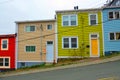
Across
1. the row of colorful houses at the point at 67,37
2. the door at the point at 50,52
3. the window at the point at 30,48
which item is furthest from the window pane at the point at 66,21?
the window at the point at 30,48

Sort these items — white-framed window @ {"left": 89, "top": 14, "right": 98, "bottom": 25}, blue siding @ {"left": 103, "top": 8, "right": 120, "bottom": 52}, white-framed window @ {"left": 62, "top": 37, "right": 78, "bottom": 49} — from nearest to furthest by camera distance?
blue siding @ {"left": 103, "top": 8, "right": 120, "bottom": 52} → white-framed window @ {"left": 89, "top": 14, "right": 98, "bottom": 25} → white-framed window @ {"left": 62, "top": 37, "right": 78, "bottom": 49}

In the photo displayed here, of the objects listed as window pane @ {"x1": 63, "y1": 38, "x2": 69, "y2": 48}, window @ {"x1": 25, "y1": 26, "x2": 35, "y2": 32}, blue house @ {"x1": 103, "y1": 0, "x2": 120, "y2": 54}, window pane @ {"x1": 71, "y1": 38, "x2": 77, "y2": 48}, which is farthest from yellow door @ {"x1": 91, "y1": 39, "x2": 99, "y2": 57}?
window @ {"x1": 25, "y1": 26, "x2": 35, "y2": 32}

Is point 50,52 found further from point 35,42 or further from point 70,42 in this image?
point 70,42

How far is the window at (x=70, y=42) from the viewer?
4003cm

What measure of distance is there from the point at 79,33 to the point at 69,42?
1.77 meters

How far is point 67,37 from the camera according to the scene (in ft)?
132

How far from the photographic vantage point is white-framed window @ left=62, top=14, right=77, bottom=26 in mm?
40188

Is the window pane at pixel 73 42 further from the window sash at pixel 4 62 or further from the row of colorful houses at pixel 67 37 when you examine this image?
the window sash at pixel 4 62

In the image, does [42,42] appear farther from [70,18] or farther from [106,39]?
[106,39]

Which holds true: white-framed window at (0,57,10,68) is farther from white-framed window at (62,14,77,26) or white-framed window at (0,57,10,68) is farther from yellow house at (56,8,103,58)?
white-framed window at (62,14,77,26)

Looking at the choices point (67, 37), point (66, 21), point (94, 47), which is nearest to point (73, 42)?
point (67, 37)

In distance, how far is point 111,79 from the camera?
1923 cm

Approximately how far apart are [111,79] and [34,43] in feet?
79.5

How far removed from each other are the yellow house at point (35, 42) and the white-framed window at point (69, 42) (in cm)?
159
